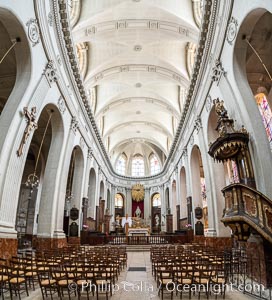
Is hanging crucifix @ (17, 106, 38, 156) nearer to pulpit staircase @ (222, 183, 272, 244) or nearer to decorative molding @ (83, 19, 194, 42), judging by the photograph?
pulpit staircase @ (222, 183, 272, 244)

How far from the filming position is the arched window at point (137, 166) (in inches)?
1359

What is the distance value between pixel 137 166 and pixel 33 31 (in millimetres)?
27338

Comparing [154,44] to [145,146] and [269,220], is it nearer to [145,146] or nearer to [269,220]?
[269,220]

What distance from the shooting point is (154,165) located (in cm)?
3459

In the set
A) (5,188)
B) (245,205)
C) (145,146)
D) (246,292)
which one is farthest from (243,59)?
(145,146)

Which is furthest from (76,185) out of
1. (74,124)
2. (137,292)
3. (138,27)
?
(137,292)

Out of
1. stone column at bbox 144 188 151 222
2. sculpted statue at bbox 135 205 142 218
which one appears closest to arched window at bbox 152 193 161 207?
stone column at bbox 144 188 151 222

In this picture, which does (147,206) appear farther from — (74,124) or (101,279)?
(101,279)

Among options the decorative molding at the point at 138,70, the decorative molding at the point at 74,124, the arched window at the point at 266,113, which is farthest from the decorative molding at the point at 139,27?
the arched window at the point at 266,113

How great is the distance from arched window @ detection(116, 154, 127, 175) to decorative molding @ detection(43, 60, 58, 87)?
78.9 feet

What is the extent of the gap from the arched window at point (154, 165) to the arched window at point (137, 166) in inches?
50.3

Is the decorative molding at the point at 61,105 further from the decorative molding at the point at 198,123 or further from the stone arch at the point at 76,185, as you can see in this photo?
the decorative molding at the point at 198,123

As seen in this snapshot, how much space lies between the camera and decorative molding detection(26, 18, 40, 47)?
8320mm

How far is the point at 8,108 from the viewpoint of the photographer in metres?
7.98
